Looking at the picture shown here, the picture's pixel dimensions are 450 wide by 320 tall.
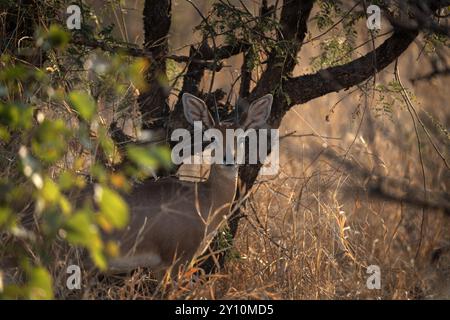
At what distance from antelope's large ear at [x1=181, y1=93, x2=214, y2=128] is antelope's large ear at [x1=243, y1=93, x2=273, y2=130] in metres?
0.30

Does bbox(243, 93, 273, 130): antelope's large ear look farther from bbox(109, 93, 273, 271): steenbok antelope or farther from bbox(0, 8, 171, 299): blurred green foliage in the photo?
bbox(0, 8, 171, 299): blurred green foliage

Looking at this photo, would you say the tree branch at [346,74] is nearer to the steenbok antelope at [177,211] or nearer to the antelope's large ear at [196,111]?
the steenbok antelope at [177,211]

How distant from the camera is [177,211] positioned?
596cm

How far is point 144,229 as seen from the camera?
5.84 metres

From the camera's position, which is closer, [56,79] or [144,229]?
[144,229]

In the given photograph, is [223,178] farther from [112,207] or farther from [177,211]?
[112,207]

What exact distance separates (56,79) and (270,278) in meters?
2.22

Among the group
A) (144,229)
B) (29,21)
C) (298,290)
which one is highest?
(29,21)

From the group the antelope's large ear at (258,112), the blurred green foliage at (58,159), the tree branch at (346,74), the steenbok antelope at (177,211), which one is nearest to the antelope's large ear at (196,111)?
the steenbok antelope at (177,211)

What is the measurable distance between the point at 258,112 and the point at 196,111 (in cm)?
48

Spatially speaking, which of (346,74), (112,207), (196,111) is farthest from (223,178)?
(112,207)

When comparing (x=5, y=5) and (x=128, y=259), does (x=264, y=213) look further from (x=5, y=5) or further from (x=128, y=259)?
(x=5, y=5)

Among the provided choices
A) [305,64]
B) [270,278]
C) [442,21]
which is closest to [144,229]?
[270,278]

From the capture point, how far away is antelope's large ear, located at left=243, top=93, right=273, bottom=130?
6316 mm
